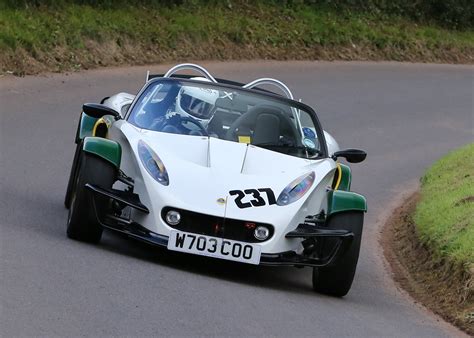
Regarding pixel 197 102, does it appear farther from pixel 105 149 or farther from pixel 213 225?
pixel 213 225

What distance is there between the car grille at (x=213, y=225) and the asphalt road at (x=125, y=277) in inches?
13.2

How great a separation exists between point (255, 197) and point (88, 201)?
4.28 feet

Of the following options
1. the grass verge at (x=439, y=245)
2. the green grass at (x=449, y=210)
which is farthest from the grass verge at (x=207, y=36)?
the grass verge at (x=439, y=245)

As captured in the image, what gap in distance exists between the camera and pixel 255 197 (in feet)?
29.0

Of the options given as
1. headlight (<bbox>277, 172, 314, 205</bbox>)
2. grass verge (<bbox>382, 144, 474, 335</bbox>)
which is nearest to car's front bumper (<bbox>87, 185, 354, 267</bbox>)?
headlight (<bbox>277, 172, 314, 205</bbox>)

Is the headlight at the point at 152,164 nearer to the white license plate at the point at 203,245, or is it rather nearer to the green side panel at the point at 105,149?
the green side panel at the point at 105,149

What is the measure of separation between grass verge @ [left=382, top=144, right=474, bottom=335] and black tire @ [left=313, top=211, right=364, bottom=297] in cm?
90

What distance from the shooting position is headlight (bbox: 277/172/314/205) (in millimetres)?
9000

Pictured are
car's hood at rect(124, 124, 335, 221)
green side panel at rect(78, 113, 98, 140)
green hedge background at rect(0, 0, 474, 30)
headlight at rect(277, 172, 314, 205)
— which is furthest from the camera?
green hedge background at rect(0, 0, 474, 30)

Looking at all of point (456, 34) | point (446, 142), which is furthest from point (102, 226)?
point (456, 34)

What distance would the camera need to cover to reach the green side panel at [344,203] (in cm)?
907

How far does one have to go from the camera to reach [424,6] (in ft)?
109

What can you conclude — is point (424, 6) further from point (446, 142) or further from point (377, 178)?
point (377, 178)

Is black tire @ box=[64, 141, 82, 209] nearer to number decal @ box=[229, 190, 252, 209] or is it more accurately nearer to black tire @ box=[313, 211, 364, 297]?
number decal @ box=[229, 190, 252, 209]
